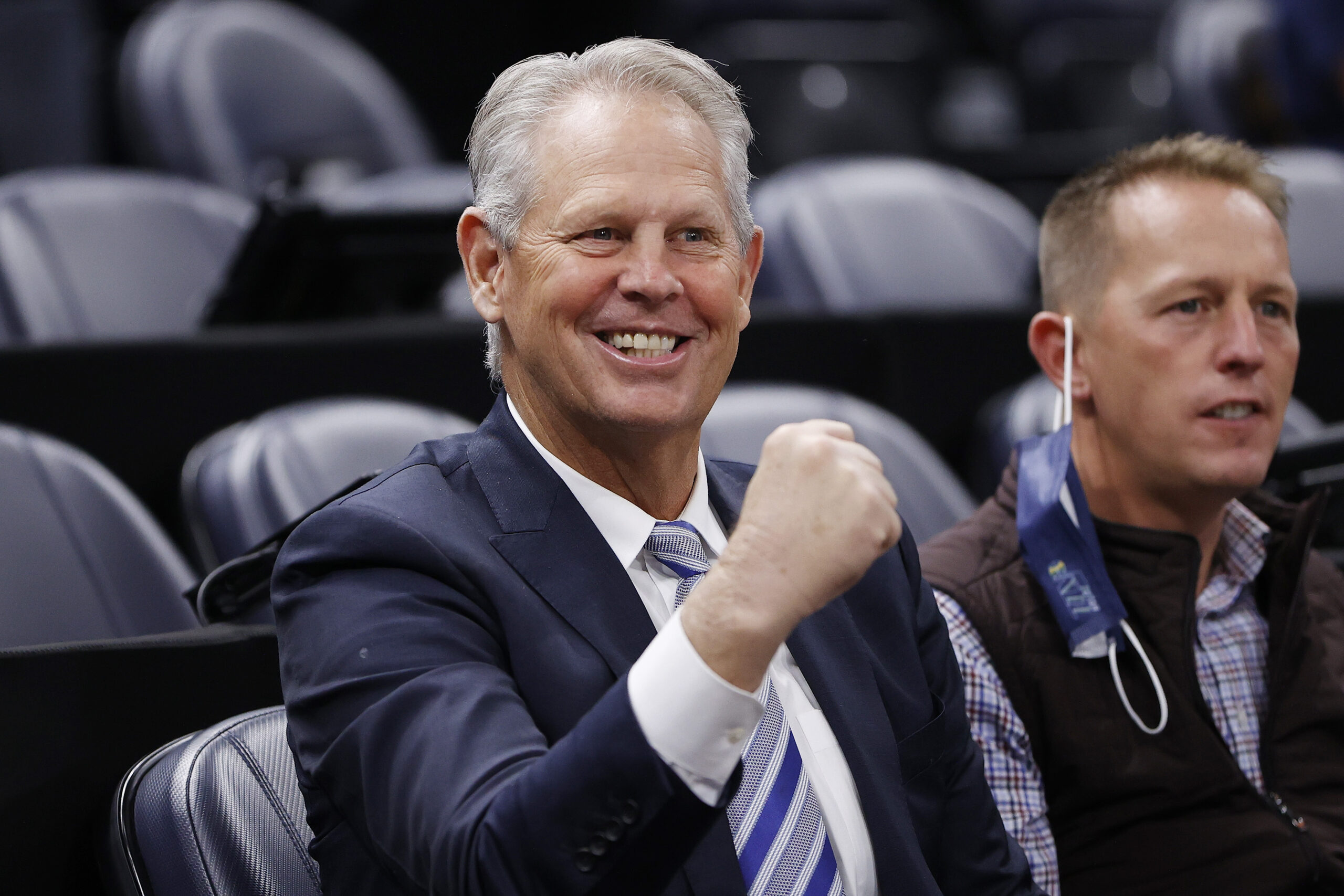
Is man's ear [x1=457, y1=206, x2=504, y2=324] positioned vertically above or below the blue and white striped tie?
above

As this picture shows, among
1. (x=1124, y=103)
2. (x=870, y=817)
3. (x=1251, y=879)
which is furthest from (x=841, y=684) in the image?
(x=1124, y=103)

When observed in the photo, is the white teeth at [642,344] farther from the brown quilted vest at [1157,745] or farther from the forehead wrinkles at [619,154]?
the brown quilted vest at [1157,745]

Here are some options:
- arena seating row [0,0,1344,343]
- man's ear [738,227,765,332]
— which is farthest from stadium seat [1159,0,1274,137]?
man's ear [738,227,765,332]

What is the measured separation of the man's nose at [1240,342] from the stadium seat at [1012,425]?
1.69 feet

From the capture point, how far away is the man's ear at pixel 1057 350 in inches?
61.6

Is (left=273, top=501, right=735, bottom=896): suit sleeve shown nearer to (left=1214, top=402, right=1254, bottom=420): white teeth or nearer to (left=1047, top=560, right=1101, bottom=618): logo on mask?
(left=1047, top=560, right=1101, bottom=618): logo on mask

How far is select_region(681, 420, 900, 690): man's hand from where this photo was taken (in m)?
0.85

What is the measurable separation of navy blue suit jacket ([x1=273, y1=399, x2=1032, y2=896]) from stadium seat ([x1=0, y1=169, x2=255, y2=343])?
54.3 inches

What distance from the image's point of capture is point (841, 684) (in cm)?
114

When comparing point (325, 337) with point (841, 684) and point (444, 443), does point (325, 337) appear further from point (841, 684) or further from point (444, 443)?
point (841, 684)

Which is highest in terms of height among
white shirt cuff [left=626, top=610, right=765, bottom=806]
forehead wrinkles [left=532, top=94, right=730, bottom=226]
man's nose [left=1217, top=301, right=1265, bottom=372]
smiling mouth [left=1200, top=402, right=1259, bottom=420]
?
forehead wrinkles [left=532, top=94, right=730, bottom=226]

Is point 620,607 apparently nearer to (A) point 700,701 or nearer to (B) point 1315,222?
(A) point 700,701

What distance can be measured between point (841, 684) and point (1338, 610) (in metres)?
0.75

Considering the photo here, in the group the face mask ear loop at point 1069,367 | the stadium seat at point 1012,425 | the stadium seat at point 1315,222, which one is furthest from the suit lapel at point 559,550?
the stadium seat at point 1315,222
